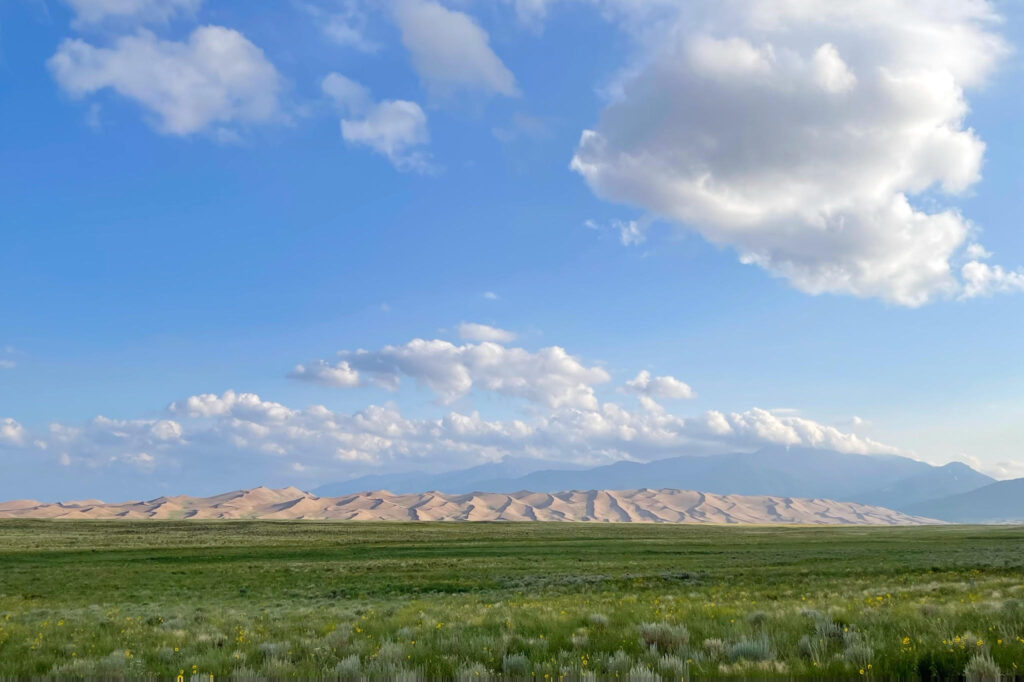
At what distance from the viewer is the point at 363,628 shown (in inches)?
481

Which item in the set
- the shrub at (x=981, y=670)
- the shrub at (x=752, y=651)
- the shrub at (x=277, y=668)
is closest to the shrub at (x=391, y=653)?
the shrub at (x=277, y=668)

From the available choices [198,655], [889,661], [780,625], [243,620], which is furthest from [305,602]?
[889,661]

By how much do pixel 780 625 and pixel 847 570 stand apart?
2813cm

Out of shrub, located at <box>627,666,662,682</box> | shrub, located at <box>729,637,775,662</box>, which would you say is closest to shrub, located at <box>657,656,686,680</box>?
shrub, located at <box>627,666,662,682</box>

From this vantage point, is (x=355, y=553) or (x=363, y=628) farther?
(x=355, y=553)

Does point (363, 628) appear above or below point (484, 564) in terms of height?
above

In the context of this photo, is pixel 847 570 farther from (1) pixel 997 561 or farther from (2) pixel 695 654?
(2) pixel 695 654

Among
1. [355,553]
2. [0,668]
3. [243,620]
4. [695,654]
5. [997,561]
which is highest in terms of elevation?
[695,654]

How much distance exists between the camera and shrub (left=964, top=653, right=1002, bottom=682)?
5836 millimetres

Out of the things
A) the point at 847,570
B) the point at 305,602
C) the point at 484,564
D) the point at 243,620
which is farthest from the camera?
the point at 484,564

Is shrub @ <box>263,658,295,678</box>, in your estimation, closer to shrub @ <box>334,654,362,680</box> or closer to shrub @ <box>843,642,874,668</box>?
shrub @ <box>334,654,362,680</box>

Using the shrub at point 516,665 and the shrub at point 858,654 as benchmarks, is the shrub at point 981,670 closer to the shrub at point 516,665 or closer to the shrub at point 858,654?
the shrub at point 858,654

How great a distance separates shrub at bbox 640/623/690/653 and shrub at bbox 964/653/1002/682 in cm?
353

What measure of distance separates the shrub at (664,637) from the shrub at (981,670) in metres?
3.53
